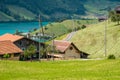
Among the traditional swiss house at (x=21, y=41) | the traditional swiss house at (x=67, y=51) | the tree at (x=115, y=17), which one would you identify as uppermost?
the tree at (x=115, y=17)

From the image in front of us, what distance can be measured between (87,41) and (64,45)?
989 inches

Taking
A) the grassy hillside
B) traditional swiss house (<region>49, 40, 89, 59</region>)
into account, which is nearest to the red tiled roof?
traditional swiss house (<region>49, 40, 89, 59</region>)

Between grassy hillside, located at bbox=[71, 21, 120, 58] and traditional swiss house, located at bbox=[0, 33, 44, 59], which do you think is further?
traditional swiss house, located at bbox=[0, 33, 44, 59]

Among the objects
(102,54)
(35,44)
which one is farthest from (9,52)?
(102,54)

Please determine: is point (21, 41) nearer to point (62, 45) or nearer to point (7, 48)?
point (62, 45)

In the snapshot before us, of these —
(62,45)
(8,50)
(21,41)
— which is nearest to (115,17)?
(62,45)

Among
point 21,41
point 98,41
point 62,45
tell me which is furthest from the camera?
point 98,41

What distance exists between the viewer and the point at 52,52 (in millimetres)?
134000

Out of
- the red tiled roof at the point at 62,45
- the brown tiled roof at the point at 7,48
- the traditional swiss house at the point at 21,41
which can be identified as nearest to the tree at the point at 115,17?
the red tiled roof at the point at 62,45


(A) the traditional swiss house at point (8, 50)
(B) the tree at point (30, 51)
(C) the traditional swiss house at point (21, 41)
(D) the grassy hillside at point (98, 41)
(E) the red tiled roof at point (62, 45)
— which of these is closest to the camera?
(A) the traditional swiss house at point (8, 50)

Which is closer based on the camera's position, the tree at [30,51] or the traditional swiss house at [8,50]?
the traditional swiss house at [8,50]

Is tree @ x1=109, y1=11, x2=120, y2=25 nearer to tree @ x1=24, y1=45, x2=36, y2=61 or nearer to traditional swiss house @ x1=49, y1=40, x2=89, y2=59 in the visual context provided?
traditional swiss house @ x1=49, y1=40, x2=89, y2=59

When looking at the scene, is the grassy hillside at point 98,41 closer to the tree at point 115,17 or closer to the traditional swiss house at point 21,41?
the tree at point 115,17

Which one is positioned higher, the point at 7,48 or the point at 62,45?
the point at 62,45
